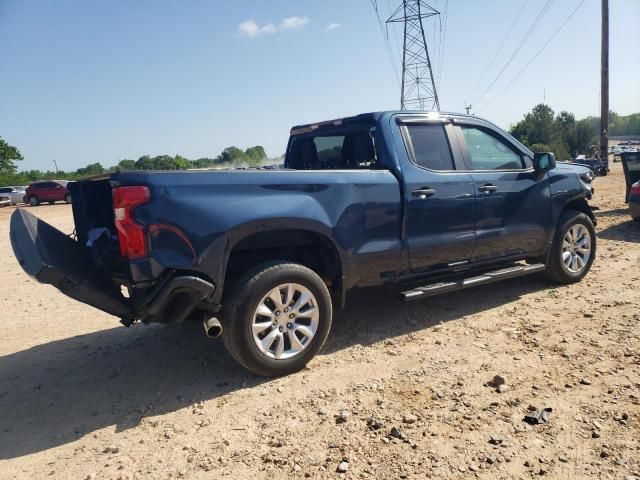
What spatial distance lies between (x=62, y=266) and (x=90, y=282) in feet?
0.67

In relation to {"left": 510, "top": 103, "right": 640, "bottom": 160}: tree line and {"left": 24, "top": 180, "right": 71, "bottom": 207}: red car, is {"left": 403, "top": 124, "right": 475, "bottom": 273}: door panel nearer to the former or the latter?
{"left": 24, "top": 180, "right": 71, "bottom": 207}: red car

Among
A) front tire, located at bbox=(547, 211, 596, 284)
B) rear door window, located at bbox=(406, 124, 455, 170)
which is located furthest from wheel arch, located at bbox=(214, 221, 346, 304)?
front tire, located at bbox=(547, 211, 596, 284)

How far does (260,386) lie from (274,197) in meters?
1.38

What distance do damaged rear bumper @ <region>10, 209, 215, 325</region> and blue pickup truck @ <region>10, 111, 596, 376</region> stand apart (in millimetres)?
11

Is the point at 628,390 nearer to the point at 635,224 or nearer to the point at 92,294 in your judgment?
the point at 92,294

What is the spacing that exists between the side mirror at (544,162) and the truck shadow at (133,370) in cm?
139

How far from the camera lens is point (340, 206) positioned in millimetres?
3873

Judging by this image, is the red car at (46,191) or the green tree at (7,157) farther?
the green tree at (7,157)

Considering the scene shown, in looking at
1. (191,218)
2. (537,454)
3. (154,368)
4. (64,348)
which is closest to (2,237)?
(64,348)

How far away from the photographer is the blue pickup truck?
319cm

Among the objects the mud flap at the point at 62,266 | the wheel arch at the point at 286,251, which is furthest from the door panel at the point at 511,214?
the mud flap at the point at 62,266

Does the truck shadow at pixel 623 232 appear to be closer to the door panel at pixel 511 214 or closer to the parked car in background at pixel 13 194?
the door panel at pixel 511 214

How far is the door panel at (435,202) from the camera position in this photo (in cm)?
430

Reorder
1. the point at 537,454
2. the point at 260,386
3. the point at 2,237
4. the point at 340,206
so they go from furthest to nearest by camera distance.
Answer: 1. the point at 2,237
2. the point at 340,206
3. the point at 260,386
4. the point at 537,454
